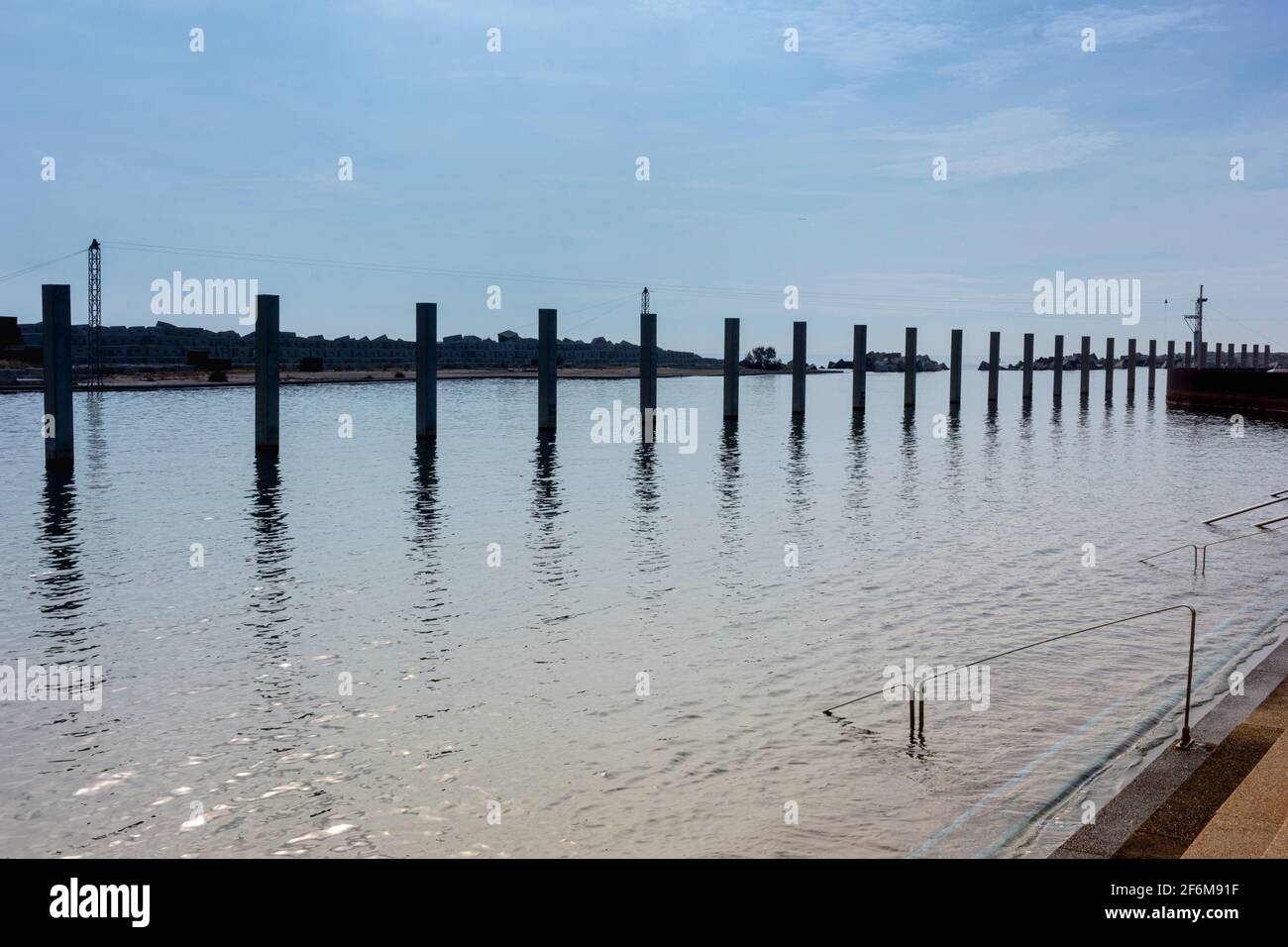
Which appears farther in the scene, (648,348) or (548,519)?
(648,348)

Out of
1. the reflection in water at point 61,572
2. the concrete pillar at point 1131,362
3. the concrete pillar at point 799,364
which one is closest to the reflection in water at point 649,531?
the reflection in water at point 61,572

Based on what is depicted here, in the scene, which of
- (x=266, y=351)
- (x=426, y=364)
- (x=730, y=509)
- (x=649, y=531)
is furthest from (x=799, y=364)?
(x=649, y=531)

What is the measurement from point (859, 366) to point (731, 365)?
13.2 metres

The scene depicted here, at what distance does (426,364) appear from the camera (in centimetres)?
3678

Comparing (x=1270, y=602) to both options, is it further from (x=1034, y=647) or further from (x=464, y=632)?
(x=464, y=632)

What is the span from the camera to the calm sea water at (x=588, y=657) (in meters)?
7.67

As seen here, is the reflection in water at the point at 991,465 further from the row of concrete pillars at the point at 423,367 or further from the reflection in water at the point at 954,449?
the row of concrete pillars at the point at 423,367

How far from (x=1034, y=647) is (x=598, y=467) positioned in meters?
22.6

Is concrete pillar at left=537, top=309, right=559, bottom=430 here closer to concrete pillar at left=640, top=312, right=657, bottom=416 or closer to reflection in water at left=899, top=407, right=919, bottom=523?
concrete pillar at left=640, top=312, right=657, bottom=416

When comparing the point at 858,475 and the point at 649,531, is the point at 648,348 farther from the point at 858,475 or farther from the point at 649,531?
the point at 649,531

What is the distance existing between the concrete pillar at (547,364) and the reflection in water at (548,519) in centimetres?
342

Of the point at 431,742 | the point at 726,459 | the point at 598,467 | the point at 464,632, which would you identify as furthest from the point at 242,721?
the point at 726,459

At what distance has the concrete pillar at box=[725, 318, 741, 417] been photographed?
164ft

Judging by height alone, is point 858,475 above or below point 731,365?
below
